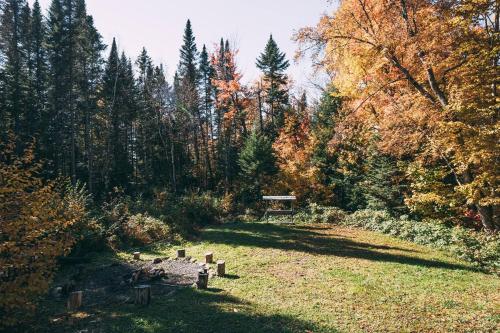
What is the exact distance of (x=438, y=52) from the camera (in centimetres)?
1220

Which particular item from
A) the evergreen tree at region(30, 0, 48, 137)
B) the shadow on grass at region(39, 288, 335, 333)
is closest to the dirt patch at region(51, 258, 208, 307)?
the shadow on grass at region(39, 288, 335, 333)

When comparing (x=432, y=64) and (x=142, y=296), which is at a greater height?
(x=432, y=64)

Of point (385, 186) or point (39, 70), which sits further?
point (39, 70)

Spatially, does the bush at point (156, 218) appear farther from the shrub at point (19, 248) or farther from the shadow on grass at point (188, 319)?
the shrub at point (19, 248)

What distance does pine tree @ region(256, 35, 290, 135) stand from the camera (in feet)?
118

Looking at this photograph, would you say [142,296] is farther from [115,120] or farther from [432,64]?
[115,120]

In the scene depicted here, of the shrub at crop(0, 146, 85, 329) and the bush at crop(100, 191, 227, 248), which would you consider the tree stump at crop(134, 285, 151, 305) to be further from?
the bush at crop(100, 191, 227, 248)

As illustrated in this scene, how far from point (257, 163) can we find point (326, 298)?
770 inches

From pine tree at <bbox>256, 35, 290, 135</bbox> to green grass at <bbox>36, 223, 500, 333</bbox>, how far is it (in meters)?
25.3

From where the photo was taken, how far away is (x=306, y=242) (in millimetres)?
14930

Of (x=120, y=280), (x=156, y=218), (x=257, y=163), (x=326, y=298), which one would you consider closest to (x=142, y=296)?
(x=120, y=280)

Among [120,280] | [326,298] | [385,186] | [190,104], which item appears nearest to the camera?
[326,298]

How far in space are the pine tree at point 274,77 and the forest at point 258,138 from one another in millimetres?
244

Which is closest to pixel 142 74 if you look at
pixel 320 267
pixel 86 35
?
pixel 86 35
